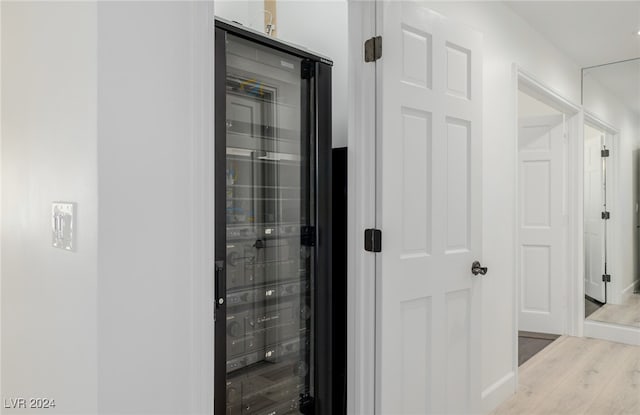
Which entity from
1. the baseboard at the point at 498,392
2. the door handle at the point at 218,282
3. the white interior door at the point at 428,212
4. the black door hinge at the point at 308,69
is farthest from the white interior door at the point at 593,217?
the door handle at the point at 218,282

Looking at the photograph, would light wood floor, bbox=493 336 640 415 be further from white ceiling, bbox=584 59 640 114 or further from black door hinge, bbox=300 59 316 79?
black door hinge, bbox=300 59 316 79

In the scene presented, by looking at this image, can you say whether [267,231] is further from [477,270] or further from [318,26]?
[318,26]

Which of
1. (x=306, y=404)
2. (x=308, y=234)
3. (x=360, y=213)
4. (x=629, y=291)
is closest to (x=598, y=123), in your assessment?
(x=629, y=291)

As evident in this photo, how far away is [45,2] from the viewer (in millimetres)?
1191

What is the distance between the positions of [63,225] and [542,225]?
13.9 feet

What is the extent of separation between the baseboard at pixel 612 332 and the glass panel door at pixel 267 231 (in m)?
3.40

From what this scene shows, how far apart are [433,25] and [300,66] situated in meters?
0.64

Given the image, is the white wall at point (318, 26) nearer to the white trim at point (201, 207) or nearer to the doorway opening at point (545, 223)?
the white trim at point (201, 207)

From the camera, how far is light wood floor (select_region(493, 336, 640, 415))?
2719 millimetres

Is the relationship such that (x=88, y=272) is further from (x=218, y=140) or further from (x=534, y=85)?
(x=534, y=85)

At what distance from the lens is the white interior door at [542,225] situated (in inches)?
165

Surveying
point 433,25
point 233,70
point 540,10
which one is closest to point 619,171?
point 540,10

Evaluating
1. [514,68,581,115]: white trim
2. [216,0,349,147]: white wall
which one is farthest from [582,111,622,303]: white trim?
[216,0,349,147]: white wall

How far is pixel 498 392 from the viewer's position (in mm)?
2760
